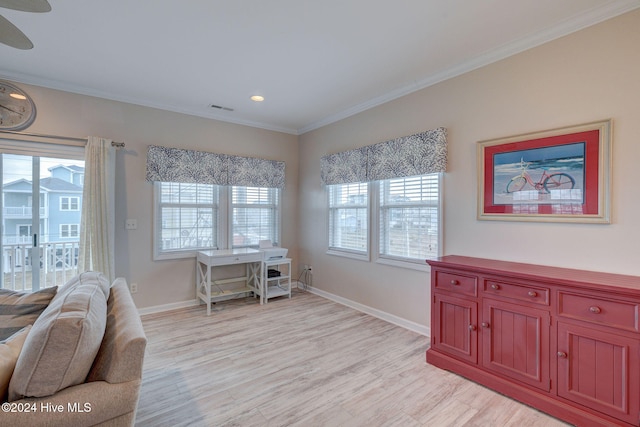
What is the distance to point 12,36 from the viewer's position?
5.05ft

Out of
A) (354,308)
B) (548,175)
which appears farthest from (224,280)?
(548,175)

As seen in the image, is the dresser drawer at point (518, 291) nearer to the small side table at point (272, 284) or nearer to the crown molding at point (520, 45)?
the crown molding at point (520, 45)

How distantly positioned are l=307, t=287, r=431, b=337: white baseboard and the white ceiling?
259 cm

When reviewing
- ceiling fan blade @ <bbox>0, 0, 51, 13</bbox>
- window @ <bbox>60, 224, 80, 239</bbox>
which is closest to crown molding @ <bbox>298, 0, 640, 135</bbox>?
ceiling fan blade @ <bbox>0, 0, 51, 13</bbox>

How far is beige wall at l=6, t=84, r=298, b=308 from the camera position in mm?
3365

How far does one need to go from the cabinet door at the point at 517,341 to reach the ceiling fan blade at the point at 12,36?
3302mm

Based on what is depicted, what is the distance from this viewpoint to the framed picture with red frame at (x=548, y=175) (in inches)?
84.0

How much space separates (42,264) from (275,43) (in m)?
3.46

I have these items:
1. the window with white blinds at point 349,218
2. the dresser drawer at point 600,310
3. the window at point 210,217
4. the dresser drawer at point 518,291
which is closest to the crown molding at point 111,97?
the window at point 210,217

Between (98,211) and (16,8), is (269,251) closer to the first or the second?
(98,211)

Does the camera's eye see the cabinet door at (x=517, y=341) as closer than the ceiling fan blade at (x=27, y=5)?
No

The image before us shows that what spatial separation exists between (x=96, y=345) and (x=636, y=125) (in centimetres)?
331

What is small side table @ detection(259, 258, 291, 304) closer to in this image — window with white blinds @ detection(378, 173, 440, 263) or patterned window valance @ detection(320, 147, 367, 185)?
patterned window valance @ detection(320, 147, 367, 185)

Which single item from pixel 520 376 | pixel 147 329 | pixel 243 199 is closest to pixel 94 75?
pixel 243 199
